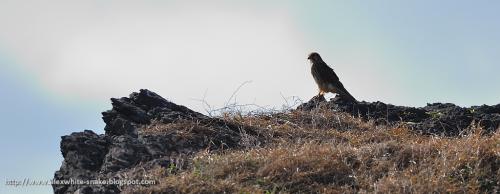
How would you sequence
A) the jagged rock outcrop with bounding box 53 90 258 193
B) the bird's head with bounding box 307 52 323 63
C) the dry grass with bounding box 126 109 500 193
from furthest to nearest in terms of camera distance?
the bird's head with bounding box 307 52 323 63 → the jagged rock outcrop with bounding box 53 90 258 193 → the dry grass with bounding box 126 109 500 193

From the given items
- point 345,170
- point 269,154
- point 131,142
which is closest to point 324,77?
point 131,142

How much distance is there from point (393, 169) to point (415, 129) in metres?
2.98

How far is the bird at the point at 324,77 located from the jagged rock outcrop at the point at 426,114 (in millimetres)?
1083

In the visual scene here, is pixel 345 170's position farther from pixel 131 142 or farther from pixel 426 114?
pixel 426 114

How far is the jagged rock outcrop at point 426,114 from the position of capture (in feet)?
35.0

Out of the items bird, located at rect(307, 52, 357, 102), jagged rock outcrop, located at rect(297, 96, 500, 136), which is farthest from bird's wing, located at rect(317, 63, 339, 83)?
jagged rock outcrop, located at rect(297, 96, 500, 136)

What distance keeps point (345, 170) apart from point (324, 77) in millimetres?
5853

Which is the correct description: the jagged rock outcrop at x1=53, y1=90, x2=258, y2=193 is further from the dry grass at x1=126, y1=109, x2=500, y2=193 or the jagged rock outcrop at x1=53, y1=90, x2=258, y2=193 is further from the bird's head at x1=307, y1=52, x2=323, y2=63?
the bird's head at x1=307, y1=52, x2=323, y2=63

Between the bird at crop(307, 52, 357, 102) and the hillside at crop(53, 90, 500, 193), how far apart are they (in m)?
2.66

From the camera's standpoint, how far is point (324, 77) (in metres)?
13.7

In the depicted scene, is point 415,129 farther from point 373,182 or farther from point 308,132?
point 373,182

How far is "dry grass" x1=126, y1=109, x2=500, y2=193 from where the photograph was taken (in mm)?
7531

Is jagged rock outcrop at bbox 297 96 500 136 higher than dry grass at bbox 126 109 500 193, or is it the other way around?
jagged rock outcrop at bbox 297 96 500 136

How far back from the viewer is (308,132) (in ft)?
32.7
